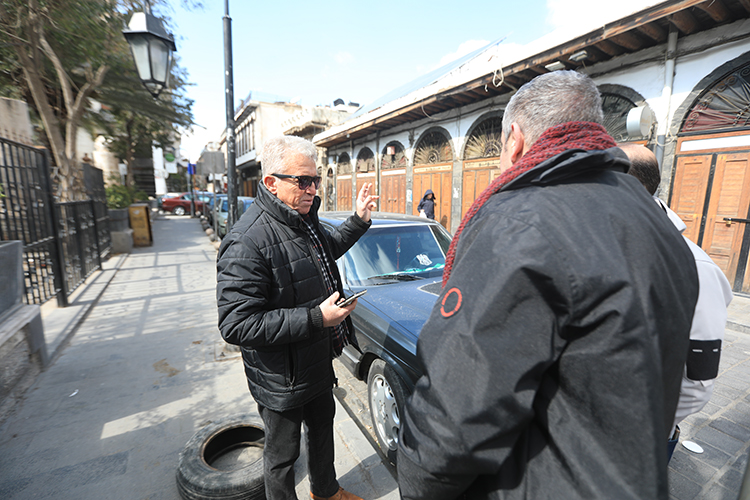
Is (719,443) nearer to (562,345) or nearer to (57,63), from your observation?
(562,345)

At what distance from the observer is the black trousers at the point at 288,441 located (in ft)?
5.96

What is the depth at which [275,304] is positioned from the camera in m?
1.72

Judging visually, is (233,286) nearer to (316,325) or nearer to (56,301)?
(316,325)

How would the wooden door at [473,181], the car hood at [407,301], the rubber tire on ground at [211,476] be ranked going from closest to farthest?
the rubber tire on ground at [211,476], the car hood at [407,301], the wooden door at [473,181]

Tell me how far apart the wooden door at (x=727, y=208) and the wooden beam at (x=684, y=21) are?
2.19 m

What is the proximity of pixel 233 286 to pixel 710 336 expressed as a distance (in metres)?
2.14

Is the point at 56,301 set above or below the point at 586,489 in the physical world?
below

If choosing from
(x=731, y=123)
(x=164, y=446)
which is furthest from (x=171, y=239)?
(x=731, y=123)

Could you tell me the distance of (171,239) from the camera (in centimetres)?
1363

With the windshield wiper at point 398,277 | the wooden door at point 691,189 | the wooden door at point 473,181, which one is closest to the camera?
the windshield wiper at point 398,277

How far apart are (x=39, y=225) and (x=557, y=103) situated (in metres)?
6.60

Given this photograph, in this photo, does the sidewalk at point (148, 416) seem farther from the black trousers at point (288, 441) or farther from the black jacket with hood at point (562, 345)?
the black jacket with hood at point (562, 345)

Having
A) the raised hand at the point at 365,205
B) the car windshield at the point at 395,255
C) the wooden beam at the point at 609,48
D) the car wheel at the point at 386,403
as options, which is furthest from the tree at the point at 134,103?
the wooden beam at the point at 609,48

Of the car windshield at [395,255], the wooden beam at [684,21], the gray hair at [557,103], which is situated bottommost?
the car windshield at [395,255]
